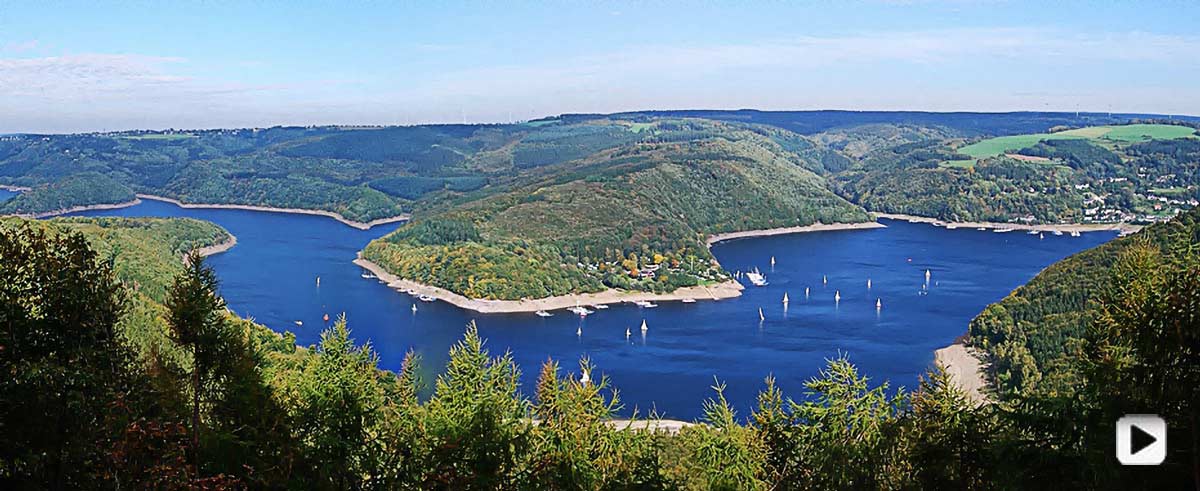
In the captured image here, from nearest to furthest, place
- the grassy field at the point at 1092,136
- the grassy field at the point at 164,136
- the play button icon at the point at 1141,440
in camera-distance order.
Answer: the play button icon at the point at 1141,440
the grassy field at the point at 1092,136
the grassy field at the point at 164,136

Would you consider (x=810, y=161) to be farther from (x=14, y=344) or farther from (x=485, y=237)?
(x=14, y=344)

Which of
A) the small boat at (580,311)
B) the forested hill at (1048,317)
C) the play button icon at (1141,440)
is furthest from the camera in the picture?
the small boat at (580,311)

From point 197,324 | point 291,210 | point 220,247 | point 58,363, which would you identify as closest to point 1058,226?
point 220,247

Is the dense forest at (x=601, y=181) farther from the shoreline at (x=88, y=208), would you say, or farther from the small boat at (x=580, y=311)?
the small boat at (x=580, y=311)

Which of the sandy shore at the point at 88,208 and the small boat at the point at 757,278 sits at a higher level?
the sandy shore at the point at 88,208

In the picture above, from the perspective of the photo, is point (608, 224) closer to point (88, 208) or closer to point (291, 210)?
point (291, 210)

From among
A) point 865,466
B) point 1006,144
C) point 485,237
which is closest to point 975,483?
point 865,466

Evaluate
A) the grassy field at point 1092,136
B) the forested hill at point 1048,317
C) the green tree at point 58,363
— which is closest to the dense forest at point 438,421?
the green tree at point 58,363
